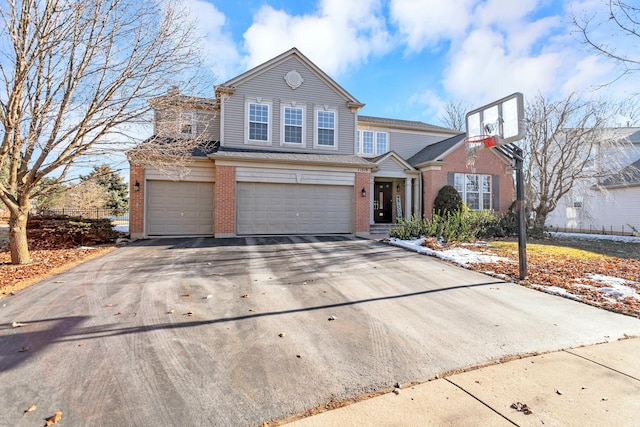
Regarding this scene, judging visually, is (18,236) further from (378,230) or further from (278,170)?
(378,230)

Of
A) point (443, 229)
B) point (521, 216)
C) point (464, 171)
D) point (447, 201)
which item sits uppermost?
point (464, 171)

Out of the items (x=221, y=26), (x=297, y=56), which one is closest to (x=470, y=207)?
(x=297, y=56)

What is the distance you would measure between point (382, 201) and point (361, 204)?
4.25 meters

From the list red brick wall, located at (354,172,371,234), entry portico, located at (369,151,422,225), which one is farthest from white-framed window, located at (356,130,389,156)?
red brick wall, located at (354,172,371,234)

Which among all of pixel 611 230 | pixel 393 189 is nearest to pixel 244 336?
pixel 393 189

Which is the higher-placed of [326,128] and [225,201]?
[326,128]

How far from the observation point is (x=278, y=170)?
1277cm

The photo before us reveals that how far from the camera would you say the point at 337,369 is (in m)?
2.97

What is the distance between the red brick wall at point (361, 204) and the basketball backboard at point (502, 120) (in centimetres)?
585

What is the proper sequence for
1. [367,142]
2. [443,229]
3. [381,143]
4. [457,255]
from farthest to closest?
1. [381,143]
2. [367,142]
3. [443,229]
4. [457,255]

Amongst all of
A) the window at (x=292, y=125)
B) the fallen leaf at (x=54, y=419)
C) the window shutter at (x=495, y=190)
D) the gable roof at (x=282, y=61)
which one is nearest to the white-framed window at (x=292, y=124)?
the window at (x=292, y=125)

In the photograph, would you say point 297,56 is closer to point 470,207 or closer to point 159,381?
point 470,207

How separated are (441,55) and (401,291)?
11.3 metres

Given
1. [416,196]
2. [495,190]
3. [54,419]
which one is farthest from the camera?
[495,190]
